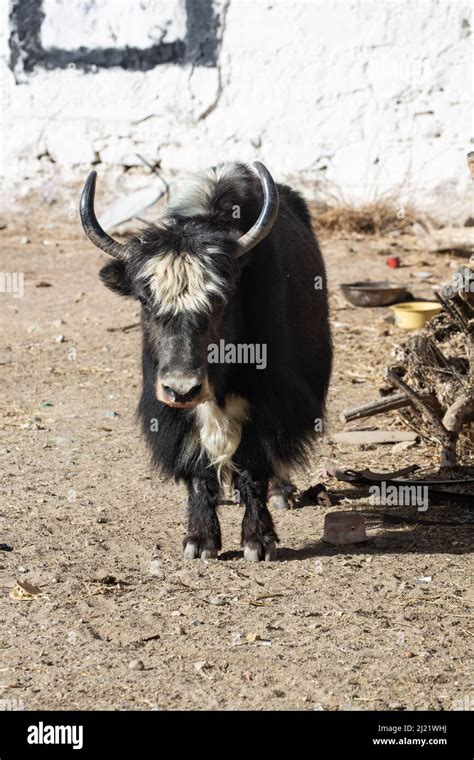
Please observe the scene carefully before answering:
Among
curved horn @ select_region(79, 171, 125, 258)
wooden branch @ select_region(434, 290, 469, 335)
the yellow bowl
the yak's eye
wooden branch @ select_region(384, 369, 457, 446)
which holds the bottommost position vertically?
the yellow bowl

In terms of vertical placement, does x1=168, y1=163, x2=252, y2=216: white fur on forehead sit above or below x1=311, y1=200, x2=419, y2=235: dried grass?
above

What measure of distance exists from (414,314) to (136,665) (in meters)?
5.75

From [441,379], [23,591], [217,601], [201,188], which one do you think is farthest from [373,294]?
[23,591]

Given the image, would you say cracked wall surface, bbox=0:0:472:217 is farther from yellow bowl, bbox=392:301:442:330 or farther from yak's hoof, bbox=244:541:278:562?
yak's hoof, bbox=244:541:278:562

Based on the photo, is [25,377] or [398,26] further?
[398,26]

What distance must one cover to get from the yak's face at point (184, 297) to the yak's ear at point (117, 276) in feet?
0.34

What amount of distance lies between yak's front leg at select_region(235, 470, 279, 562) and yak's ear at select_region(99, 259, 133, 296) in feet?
3.30

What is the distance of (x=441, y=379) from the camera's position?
6.45 metres

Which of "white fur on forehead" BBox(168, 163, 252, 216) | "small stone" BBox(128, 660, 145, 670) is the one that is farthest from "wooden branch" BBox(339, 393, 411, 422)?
"small stone" BBox(128, 660, 145, 670)

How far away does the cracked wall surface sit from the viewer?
11.3 m

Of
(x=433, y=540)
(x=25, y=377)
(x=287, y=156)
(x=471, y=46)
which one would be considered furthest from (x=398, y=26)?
(x=433, y=540)

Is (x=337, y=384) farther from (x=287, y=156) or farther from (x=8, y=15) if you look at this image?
(x=8, y=15)

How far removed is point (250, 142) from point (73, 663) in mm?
8705

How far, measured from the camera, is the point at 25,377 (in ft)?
27.5
